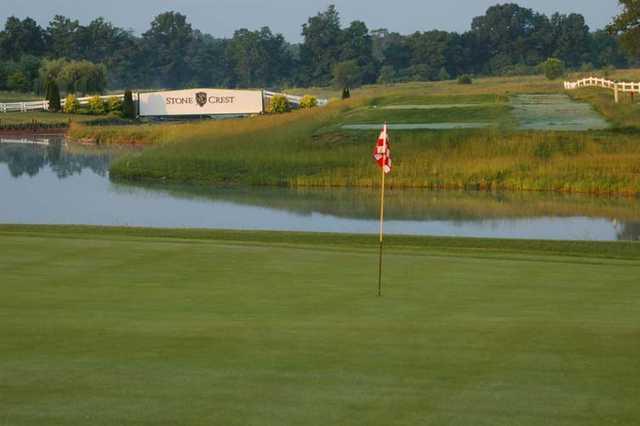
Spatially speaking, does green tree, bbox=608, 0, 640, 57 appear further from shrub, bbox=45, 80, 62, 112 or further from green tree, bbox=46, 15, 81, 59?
green tree, bbox=46, 15, 81, 59

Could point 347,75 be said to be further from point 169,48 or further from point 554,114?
point 554,114

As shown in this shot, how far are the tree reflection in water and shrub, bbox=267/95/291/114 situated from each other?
22524 mm

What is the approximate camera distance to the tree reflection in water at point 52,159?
51.5m

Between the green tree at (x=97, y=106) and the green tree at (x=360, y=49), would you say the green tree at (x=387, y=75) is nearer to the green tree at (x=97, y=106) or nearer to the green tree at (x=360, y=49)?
the green tree at (x=360, y=49)

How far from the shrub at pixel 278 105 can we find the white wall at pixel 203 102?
421 centimetres

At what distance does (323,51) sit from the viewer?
148 metres

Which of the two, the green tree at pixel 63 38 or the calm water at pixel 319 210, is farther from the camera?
the green tree at pixel 63 38

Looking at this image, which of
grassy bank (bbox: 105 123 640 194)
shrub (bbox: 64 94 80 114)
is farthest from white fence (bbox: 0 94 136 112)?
grassy bank (bbox: 105 123 640 194)

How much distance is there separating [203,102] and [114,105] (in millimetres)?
8954

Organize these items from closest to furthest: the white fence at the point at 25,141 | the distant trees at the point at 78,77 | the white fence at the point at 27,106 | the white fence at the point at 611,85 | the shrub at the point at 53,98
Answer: the white fence at the point at 611,85 < the white fence at the point at 25,141 < the shrub at the point at 53,98 < the white fence at the point at 27,106 < the distant trees at the point at 78,77

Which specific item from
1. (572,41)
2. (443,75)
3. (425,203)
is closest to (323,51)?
(443,75)

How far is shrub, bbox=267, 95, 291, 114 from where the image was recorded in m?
88.8

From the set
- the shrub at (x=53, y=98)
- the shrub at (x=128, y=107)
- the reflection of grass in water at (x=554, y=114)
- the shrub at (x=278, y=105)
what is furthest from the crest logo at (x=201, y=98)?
the reflection of grass in water at (x=554, y=114)

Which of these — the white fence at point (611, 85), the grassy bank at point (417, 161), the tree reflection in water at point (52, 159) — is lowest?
the tree reflection in water at point (52, 159)
